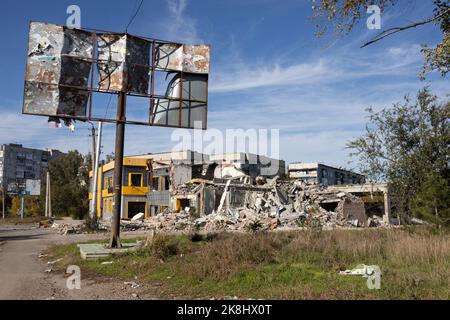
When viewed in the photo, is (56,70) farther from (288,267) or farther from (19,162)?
(19,162)

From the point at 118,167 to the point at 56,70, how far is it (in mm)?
3728

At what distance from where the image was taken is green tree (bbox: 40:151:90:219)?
57.5m

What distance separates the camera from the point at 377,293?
655 centimetres

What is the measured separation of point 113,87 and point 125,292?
27.1 feet

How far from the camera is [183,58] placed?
15109mm

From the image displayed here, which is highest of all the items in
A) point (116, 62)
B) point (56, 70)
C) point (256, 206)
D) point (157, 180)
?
point (116, 62)

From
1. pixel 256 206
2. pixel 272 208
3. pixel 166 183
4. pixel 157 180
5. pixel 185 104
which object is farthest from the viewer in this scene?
pixel 157 180

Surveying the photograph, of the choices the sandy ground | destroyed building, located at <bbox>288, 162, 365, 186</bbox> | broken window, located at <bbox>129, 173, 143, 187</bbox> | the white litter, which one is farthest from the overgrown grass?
destroyed building, located at <bbox>288, 162, 365, 186</bbox>

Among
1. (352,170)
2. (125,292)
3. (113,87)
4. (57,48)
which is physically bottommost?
(125,292)

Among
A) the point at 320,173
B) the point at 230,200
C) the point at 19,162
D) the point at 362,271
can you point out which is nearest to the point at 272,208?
the point at 230,200

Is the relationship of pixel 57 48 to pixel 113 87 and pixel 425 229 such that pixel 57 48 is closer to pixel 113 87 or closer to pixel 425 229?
pixel 113 87

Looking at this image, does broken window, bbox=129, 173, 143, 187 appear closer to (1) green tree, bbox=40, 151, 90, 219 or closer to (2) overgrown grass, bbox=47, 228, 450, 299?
(1) green tree, bbox=40, 151, 90, 219

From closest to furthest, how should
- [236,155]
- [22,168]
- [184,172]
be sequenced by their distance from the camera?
[184,172], [236,155], [22,168]
